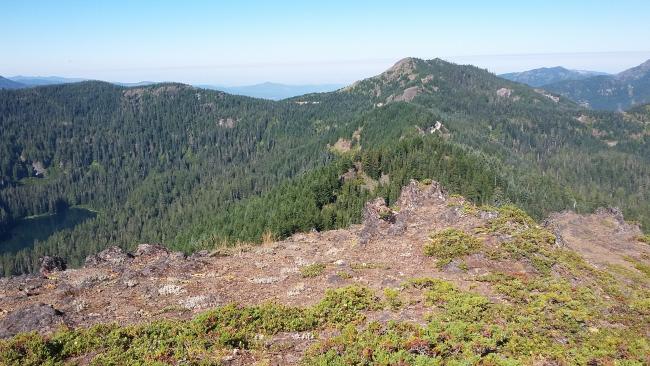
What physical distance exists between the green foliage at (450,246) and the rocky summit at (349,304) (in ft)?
0.50

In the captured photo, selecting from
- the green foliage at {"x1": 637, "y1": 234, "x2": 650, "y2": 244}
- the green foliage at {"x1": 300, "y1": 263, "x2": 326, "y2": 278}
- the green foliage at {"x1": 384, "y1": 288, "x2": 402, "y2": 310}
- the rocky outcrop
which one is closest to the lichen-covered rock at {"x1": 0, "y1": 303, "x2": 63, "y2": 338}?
the green foliage at {"x1": 300, "y1": 263, "x2": 326, "y2": 278}

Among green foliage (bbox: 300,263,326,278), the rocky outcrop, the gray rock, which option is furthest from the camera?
the rocky outcrop

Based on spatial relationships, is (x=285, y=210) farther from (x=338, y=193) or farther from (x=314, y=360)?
(x=314, y=360)

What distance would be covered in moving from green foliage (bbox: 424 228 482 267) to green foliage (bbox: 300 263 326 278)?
33.3ft

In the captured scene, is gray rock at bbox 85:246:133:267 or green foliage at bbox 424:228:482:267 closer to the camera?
green foliage at bbox 424:228:482:267

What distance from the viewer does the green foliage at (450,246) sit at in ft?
119

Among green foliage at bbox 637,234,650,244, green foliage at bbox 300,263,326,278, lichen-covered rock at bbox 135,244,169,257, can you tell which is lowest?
green foliage at bbox 637,234,650,244

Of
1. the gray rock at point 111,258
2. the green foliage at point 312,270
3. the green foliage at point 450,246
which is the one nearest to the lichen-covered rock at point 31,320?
the gray rock at point 111,258

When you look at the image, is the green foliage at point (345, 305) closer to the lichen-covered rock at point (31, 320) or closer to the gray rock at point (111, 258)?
the lichen-covered rock at point (31, 320)

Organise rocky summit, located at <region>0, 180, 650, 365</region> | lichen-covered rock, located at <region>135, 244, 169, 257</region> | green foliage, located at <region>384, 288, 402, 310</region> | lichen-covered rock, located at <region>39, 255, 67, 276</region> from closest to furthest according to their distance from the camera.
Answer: rocky summit, located at <region>0, 180, 650, 365</region>, green foliage, located at <region>384, 288, 402, 310</region>, lichen-covered rock, located at <region>39, 255, 67, 276</region>, lichen-covered rock, located at <region>135, 244, 169, 257</region>

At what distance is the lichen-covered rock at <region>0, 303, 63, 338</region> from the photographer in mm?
24138

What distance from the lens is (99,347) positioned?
21891 mm

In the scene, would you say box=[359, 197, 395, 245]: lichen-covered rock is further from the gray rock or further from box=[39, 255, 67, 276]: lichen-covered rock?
box=[39, 255, 67, 276]: lichen-covered rock

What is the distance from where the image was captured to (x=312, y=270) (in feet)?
114
